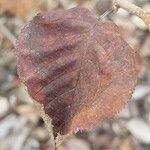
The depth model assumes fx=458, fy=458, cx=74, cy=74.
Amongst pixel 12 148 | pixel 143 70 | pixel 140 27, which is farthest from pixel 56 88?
pixel 140 27

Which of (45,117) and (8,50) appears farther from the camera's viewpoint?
(8,50)

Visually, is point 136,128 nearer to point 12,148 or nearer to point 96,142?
point 96,142

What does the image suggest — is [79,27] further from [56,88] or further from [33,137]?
[33,137]

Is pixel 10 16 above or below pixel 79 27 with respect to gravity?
below

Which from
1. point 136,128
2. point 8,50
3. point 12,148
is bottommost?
point 136,128

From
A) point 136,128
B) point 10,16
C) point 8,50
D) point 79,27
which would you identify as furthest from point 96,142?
point 79,27

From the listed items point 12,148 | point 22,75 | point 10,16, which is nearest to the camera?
point 22,75

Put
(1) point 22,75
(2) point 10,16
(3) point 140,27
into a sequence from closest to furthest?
(1) point 22,75 → (2) point 10,16 → (3) point 140,27
